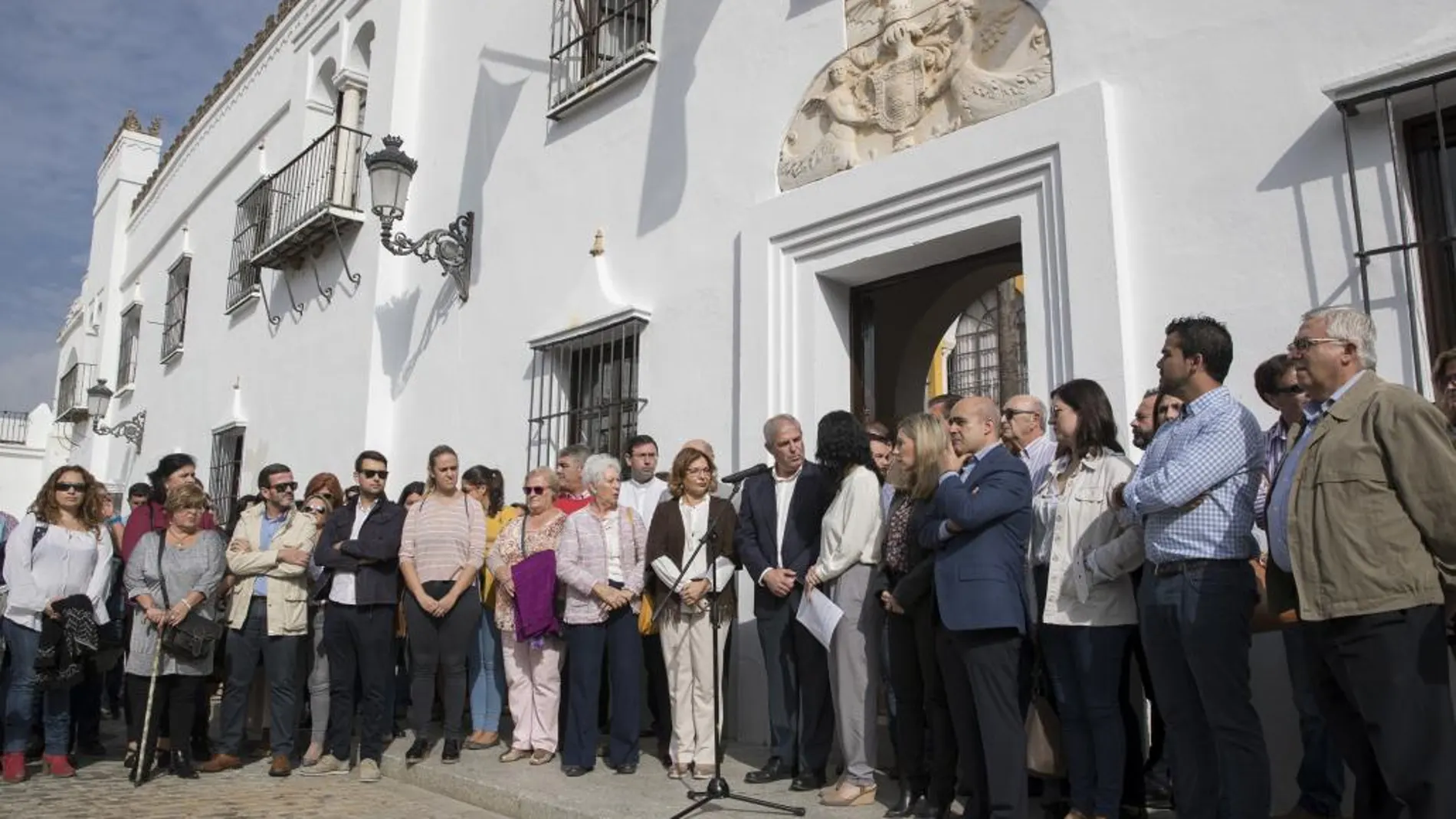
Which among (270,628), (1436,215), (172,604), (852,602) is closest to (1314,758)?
(852,602)

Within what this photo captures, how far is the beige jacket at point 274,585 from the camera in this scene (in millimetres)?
5879

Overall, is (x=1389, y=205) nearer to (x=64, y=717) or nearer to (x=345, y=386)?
(x=64, y=717)

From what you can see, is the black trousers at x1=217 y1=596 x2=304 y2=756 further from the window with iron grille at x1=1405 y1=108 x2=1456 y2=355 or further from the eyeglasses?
the window with iron grille at x1=1405 y1=108 x2=1456 y2=355

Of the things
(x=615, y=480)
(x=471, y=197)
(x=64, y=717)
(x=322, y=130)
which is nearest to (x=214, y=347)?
(x=322, y=130)

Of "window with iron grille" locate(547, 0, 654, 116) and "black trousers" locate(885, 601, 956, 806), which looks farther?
"window with iron grille" locate(547, 0, 654, 116)

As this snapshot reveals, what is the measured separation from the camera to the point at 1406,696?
2729mm

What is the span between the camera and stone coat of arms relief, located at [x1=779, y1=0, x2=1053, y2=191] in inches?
209

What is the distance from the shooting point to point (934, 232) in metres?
5.65

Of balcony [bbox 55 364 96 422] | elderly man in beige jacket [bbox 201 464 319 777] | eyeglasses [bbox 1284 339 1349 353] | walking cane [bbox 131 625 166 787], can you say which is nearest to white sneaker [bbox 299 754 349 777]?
elderly man in beige jacket [bbox 201 464 319 777]

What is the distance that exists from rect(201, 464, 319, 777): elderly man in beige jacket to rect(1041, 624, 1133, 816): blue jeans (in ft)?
13.5

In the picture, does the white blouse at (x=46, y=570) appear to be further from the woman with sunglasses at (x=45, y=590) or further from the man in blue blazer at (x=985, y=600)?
the man in blue blazer at (x=985, y=600)

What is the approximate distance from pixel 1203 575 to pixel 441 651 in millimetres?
3955

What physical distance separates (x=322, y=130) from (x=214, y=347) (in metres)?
3.54

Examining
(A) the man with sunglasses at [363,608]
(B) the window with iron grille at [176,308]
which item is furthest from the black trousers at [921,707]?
(B) the window with iron grille at [176,308]
